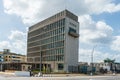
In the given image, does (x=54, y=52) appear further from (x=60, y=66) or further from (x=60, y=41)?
(x=60, y=66)

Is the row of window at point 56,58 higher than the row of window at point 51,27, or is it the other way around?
the row of window at point 51,27

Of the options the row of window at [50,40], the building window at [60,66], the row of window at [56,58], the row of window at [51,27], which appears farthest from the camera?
the row of window at [51,27]

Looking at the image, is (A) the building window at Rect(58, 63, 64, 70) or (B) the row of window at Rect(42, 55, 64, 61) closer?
(A) the building window at Rect(58, 63, 64, 70)

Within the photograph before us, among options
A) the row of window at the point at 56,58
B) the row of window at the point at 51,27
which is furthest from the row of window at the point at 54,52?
the row of window at the point at 51,27

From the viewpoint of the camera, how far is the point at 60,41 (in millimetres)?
116688

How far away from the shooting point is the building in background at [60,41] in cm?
11394

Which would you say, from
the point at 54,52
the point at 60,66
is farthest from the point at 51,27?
the point at 60,66

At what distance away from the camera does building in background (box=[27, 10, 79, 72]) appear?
11394cm

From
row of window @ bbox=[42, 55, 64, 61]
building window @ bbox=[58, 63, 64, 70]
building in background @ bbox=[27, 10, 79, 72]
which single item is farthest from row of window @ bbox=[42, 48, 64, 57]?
building window @ bbox=[58, 63, 64, 70]

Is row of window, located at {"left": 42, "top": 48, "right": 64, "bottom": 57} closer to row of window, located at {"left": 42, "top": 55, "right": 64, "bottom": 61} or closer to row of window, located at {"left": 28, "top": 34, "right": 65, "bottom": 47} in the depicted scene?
row of window, located at {"left": 42, "top": 55, "right": 64, "bottom": 61}

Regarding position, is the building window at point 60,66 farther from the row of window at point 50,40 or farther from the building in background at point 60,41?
the row of window at point 50,40

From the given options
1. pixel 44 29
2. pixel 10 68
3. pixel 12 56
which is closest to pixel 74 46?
pixel 44 29

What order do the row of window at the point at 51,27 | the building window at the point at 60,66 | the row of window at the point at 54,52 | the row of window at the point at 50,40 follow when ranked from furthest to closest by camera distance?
1. the row of window at the point at 51,27
2. the row of window at the point at 50,40
3. the row of window at the point at 54,52
4. the building window at the point at 60,66

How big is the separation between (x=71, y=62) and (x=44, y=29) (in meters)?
25.0
